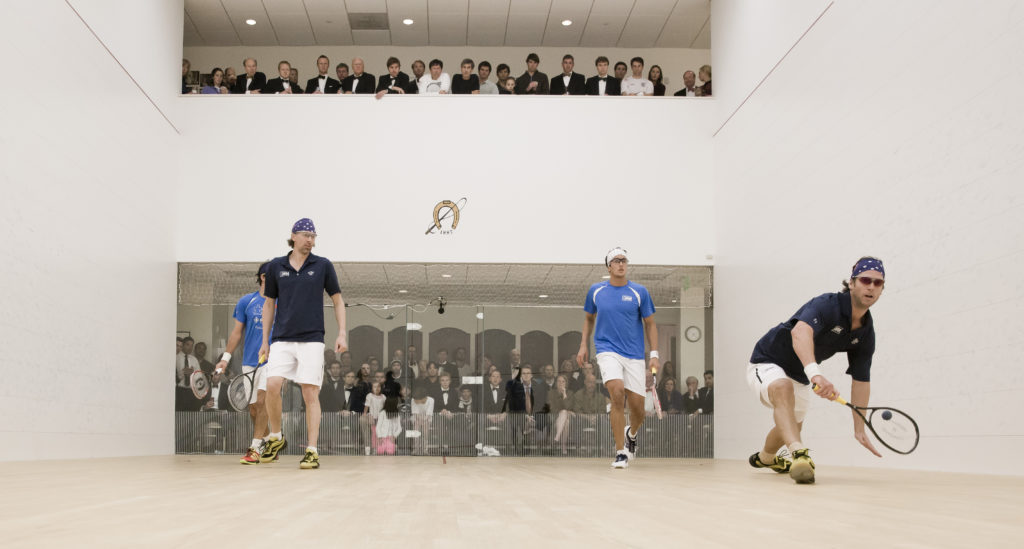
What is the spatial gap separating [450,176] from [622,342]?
3955 millimetres

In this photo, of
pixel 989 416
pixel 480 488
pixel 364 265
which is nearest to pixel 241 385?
pixel 364 265

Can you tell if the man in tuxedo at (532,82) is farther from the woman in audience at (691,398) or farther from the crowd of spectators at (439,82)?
the woman in audience at (691,398)

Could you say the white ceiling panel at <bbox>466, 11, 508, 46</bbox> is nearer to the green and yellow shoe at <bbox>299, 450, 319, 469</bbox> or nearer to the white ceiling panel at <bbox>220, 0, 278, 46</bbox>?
the white ceiling panel at <bbox>220, 0, 278, 46</bbox>

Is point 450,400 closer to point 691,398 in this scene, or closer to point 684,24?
point 691,398

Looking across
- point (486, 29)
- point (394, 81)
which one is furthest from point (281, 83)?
point (486, 29)

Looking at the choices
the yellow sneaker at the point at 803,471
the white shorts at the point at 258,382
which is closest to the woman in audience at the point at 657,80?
the white shorts at the point at 258,382

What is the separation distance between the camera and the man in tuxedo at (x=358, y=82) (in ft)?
32.4

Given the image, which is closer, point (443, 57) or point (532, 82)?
point (532, 82)

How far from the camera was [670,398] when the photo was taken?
29.7 ft

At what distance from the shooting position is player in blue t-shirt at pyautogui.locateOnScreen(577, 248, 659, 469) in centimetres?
587

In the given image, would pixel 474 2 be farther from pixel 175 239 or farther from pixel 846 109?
pixel 846 109

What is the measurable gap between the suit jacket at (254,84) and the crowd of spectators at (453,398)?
2.52 metres

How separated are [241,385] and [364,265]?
8.73 feet

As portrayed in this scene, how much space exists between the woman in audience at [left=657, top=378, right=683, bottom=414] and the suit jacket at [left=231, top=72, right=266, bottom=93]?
4.77m
